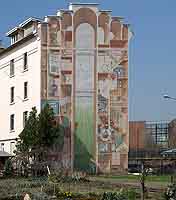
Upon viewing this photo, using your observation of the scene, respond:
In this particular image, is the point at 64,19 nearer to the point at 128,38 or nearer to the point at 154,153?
the point at 128,38

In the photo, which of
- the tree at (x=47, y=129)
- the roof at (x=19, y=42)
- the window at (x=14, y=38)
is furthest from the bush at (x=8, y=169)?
the window at (x=14, y=38)

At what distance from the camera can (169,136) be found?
7256 centimetres

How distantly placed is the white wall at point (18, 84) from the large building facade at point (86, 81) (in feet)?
1.02

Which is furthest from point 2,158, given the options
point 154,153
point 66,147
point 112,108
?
point 154,153

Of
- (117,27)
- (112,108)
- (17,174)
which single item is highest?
(117,27)

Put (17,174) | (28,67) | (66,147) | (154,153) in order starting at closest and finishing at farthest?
(17,174)
(66,147)
(28,67)
(154,153)

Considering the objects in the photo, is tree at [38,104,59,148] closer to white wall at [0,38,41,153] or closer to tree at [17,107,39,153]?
tree at [17,107,39,153]

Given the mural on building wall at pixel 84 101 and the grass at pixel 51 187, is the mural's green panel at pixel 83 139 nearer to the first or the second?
the mural on building wall at pixel 84 101

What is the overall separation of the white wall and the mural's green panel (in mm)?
4511

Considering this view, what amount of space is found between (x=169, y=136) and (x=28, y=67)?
21.6 m

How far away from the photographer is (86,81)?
58.2 m

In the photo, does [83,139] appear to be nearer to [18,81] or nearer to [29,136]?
[29,136]

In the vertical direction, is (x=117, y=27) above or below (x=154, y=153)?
above

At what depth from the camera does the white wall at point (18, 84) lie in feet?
195
